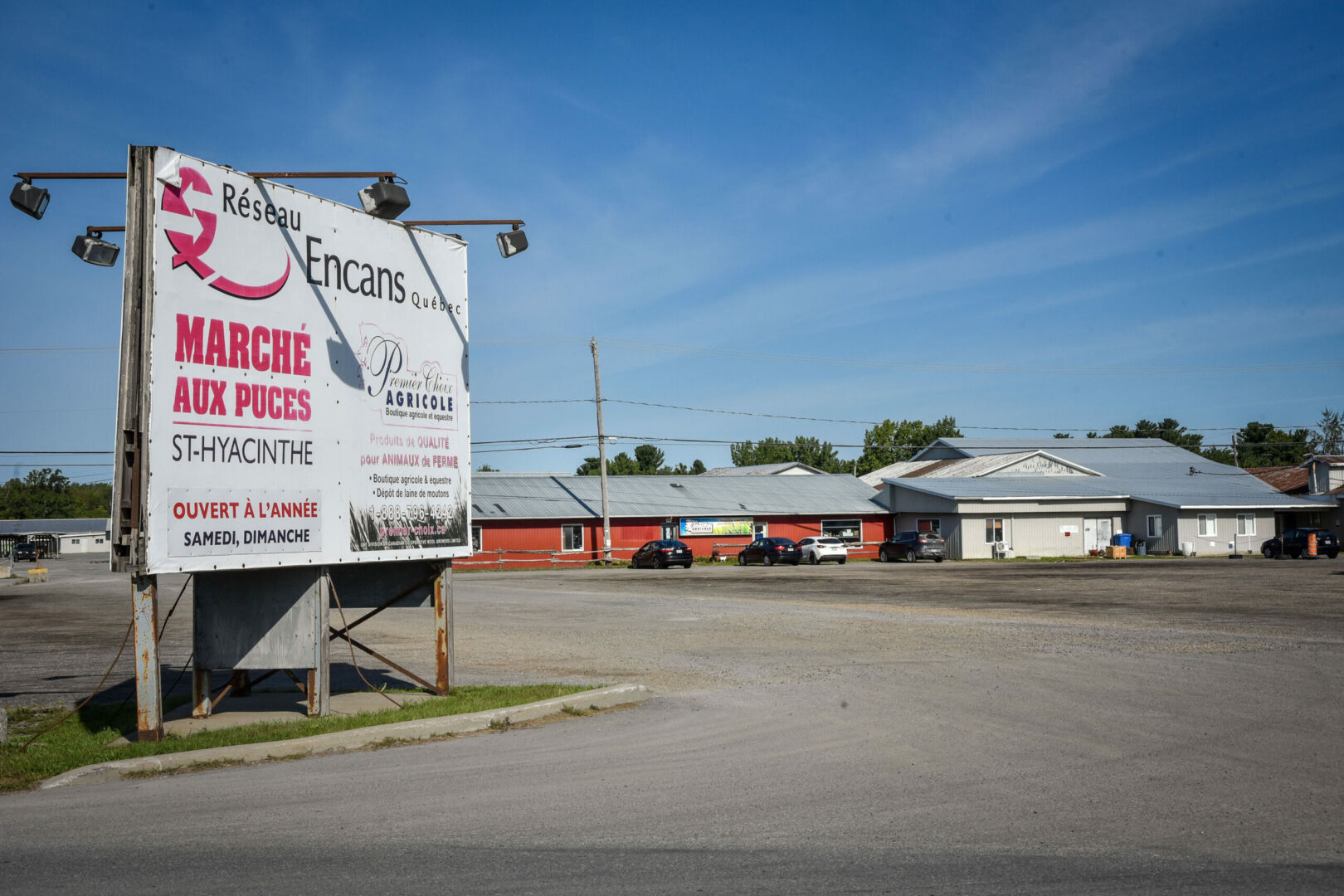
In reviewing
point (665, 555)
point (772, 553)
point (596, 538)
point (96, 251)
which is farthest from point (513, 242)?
point (596, 538)

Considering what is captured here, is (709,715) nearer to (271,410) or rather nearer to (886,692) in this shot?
(886,692)

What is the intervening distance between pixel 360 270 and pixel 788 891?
760 cm

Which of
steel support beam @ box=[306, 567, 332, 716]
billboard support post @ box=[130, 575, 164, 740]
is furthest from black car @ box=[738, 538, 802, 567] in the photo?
billboard support post @ box=[130, 575, 164, 740]

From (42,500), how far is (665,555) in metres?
129

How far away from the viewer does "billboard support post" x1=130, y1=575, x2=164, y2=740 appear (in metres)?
8.45

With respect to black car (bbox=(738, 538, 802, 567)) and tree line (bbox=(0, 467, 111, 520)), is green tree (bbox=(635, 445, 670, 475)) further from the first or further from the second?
black car (bbox=(738, 538, 802, 567))

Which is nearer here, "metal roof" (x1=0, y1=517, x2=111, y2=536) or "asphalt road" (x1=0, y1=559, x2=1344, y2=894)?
"asphalt road" (x1=0, y1=559, x2=1344, y2=894)

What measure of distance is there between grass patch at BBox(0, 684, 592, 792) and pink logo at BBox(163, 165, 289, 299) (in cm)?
379

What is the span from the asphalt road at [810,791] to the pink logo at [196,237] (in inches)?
159

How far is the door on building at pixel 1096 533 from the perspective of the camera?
5944 cm

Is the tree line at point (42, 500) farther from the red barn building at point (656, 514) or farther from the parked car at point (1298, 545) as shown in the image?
the parked car at point (1298, 545)

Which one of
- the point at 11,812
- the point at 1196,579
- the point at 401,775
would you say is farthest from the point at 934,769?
the point at 1196,579

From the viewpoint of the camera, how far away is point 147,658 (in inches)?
333

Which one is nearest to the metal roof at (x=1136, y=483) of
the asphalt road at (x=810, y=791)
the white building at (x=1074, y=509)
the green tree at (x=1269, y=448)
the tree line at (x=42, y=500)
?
the white building at (x=1074, y=509)
